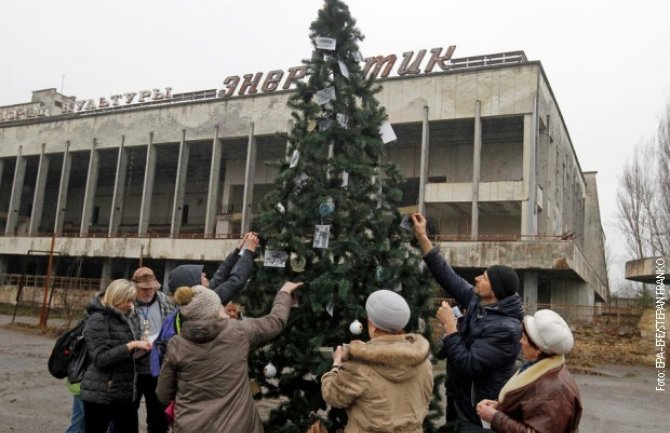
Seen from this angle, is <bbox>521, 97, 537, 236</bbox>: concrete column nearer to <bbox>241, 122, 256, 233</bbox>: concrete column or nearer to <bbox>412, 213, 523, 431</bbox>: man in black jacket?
<bbox>241, 122, 256, 233</bbox>: concrete column

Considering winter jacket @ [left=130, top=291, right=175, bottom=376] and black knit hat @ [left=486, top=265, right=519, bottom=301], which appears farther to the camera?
winter jacket @ [left=130, top=291, right=175, bottom=376]

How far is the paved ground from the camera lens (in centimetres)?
697

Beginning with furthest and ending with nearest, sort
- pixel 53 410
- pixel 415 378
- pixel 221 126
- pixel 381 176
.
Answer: pixel 221 126, pixel 53 410, pixel 381 176, pixel 415 378

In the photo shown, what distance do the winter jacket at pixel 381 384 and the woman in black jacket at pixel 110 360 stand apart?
165 centimetres

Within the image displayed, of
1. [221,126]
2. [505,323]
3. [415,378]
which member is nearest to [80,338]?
[415,378]

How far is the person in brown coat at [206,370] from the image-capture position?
2967 millimetres

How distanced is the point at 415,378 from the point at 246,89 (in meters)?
33.1

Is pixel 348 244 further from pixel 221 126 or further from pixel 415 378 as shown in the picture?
pixel 221 126

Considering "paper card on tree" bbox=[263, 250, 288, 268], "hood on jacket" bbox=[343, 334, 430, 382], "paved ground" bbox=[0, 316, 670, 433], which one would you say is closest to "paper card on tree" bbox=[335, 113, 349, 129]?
"paper card on tree" bbox=[263, 250, 288, 268]

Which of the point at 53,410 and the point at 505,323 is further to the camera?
the point at 53,410

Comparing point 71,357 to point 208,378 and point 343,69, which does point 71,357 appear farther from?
point 343,69

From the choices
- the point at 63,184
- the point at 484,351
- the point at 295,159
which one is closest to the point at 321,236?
the point at 295,159

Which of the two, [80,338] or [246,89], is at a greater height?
[246,89]

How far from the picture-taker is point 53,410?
738 cm
